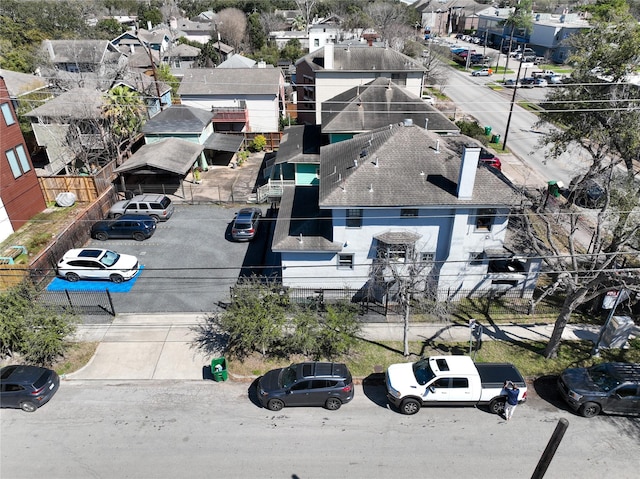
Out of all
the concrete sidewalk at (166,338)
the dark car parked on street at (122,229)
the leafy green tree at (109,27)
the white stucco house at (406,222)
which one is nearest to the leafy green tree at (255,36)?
the leafy green tree at (109,27)

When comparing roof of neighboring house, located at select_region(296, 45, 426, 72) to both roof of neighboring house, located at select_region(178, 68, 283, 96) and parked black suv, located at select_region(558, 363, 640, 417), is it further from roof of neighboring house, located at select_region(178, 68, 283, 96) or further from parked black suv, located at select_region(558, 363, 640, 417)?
parked black suv, located at select_region(558, 363, 640, 417)

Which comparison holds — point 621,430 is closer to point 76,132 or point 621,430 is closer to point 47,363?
point 47,363

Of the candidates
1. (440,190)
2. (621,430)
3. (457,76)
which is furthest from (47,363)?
(457,76)

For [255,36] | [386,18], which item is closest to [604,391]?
[255,36]

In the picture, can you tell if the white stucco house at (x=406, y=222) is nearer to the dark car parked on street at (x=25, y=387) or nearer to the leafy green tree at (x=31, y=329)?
the leafy green tree at (x=31, y=329)

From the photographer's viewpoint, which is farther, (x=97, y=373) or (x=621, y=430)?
(x=97, y=373)

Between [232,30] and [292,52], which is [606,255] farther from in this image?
[232,30]
